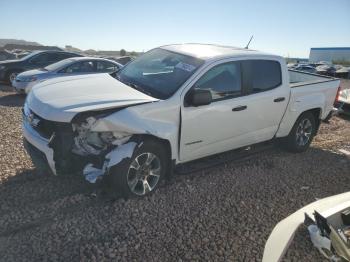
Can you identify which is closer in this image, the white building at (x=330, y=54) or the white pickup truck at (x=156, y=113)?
the white pickup truck at (x=156, y=113)

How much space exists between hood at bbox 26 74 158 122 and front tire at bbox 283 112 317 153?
10.7 feet

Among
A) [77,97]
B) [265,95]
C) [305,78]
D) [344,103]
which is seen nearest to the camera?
[77,97]

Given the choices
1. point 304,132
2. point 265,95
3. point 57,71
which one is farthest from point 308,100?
point 57,71

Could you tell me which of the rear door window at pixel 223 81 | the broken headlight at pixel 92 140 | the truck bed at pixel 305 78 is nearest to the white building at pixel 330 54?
the truck bed at pixel 305 78

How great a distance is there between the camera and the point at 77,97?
4164mm

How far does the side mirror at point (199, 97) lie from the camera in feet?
14.3

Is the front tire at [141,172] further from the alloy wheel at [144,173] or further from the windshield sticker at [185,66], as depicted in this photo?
the windshield sticker at [185,66]

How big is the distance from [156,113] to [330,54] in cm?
7954

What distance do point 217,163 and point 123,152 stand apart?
6.22 feet

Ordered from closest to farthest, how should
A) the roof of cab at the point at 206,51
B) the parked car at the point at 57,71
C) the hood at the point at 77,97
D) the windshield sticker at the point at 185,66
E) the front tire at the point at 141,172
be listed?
the hood at the point at 77,97 < the front tire at the point at 141,172 < the windshield sticker at the point at 185,66 < the roof of cab at the point at 206,51 < the parked car at the point at 57,71

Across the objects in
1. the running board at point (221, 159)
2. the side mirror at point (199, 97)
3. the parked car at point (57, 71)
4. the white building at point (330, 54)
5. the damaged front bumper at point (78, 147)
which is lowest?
the white building at point (330, 54)

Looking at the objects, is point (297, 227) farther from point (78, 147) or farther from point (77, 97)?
point (77, 97)

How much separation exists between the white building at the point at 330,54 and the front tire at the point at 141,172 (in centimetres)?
7521

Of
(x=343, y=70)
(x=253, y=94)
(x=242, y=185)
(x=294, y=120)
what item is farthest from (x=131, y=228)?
(x=343, y=70)
